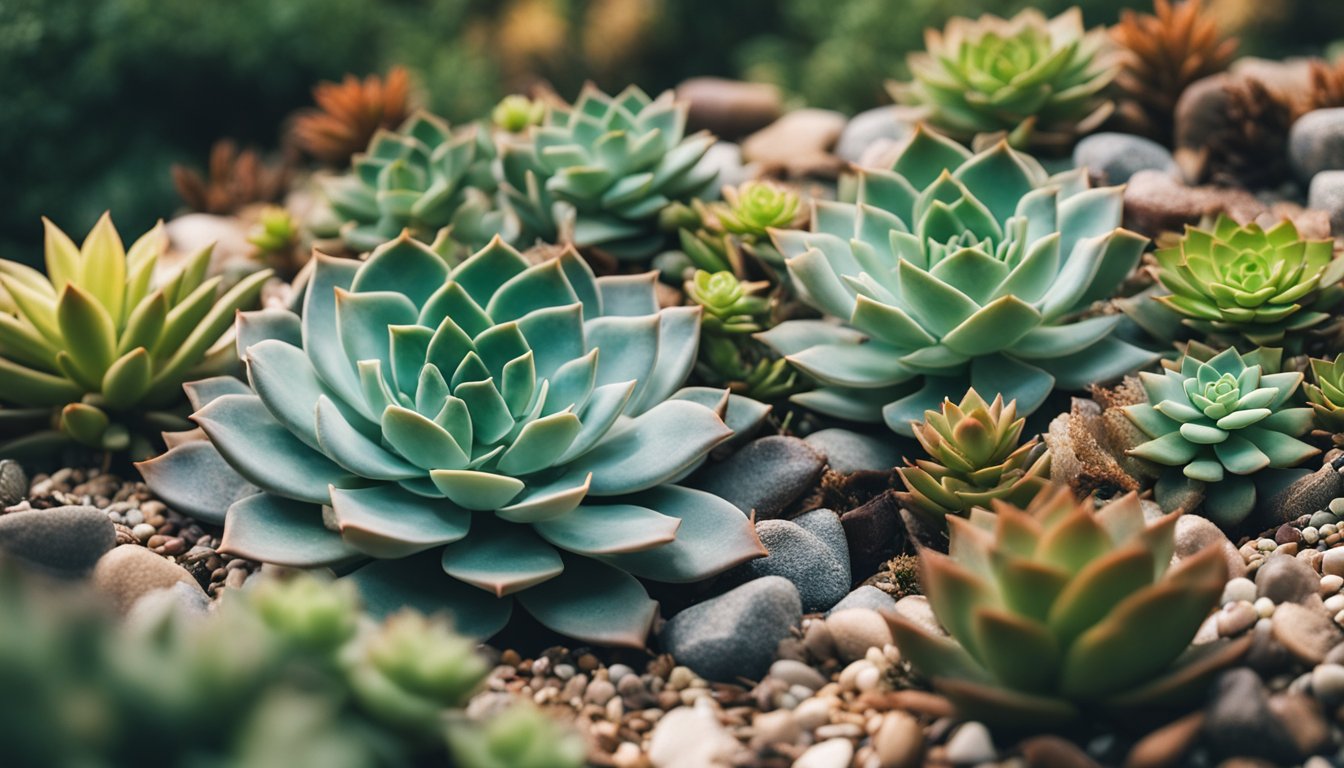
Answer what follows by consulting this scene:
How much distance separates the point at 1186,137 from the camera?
10.0ft

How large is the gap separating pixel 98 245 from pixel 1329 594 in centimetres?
242

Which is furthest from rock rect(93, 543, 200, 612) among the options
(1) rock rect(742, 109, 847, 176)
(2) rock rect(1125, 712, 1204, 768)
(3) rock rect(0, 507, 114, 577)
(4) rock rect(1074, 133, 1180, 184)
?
(4) rock rect(1074, 133, 1180, 184)

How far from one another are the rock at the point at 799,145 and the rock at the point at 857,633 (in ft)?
5.03

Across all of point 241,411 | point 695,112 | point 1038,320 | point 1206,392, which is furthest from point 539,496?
point 695,112

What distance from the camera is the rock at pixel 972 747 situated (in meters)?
1.60

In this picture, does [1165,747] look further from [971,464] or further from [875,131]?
[875,131]

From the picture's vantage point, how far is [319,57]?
14.8 ft

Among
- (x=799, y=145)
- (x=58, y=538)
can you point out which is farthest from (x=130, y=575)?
(x=799, y=145)

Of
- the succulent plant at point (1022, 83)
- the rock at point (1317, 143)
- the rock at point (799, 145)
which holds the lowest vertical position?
the rock at point (799, 145)

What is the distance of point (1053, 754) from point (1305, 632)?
1.69 feet

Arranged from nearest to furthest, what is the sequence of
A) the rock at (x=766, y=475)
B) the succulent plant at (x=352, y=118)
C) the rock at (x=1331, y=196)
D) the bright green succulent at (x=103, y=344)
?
the rock at (x=766, y=475) → the bright green succulent at (x=103, y=344) → the rock at (x=1331, y=196) → the succulent plant at (x=352, y=118)

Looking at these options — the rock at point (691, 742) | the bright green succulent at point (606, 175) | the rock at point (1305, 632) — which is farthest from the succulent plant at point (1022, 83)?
the rock at point (691, 742)

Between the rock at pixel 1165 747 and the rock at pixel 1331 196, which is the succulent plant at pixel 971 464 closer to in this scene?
the rock at pixel 1165 747

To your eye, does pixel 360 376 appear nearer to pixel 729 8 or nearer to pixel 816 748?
pixel 816 748
